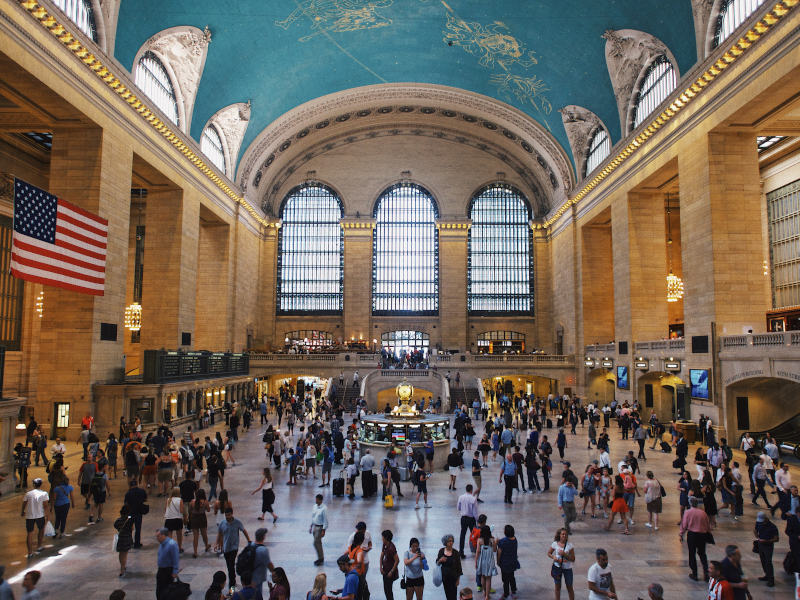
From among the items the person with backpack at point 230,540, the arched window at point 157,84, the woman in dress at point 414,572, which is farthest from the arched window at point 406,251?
the woman in dress at point 414,572

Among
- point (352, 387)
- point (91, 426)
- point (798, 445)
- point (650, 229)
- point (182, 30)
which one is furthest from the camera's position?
point (352, 387)

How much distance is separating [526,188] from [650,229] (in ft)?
56.6

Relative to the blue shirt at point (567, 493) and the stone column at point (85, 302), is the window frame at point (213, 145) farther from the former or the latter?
the blue shirt at point (567, 493)

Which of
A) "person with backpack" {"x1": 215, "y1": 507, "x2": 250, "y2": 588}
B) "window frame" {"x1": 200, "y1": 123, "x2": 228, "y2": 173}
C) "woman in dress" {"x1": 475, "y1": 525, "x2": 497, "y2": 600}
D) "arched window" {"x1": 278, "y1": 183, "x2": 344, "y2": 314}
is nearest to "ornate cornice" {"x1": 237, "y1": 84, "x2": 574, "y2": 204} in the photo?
"window frame" {"x1": 200, "y1": 123, "x2": 228, "y2": 173}

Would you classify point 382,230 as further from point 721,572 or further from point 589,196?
point 721,572

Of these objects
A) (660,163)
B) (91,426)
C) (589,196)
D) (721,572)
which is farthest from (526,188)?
(721,572)

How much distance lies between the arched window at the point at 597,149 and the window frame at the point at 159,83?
73.2 ft

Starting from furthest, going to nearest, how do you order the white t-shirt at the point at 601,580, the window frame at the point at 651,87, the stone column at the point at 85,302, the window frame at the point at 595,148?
the window frame at the point at 595,148 < the window frame at the point at 651,87 < the stone column at the point at 85,302 < the white t-shirt at the point at 601,580

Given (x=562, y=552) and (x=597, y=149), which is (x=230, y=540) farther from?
(x=597, y=149)

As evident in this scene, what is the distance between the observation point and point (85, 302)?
19484 mm

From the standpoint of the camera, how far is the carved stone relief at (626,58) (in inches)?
953

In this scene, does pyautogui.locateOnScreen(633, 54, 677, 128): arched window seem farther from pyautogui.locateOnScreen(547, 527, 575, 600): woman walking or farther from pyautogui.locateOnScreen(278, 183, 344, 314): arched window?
pyautogui.locateOnScreen(278, 183, 344, 314): arched window

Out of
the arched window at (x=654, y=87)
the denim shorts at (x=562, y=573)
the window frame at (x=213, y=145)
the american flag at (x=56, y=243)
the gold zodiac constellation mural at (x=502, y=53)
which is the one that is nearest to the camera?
the denim shorts at (x=562, y=573)

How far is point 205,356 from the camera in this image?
2520 centimetres
